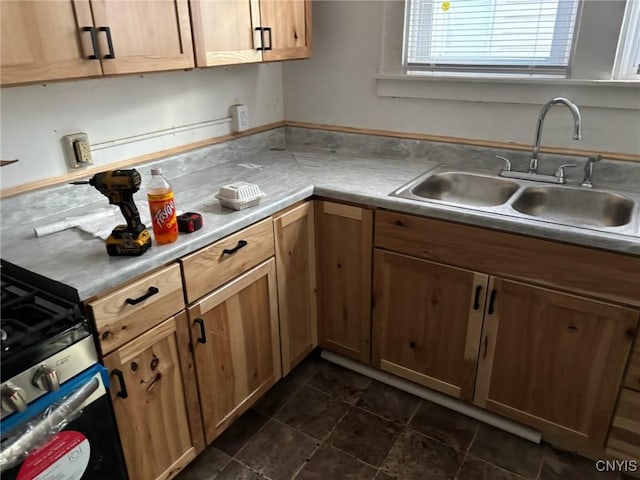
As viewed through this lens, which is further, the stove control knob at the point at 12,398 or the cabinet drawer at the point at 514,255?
the cabinet drawer at the point at 514,255

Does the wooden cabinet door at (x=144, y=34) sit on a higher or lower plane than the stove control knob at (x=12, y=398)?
higher

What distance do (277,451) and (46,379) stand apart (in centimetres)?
99

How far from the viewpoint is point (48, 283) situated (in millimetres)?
1267

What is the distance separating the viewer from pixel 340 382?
220 centimetres

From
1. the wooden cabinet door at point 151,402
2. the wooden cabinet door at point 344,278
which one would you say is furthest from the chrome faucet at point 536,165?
the wooden cabinet door at point 151,402

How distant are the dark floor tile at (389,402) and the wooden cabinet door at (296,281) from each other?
0.33 metres

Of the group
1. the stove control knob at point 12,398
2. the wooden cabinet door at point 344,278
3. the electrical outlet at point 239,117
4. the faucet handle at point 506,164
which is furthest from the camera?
the electrical outlet at point 239,117

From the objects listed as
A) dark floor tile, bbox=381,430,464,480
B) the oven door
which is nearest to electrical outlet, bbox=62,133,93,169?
the oven door

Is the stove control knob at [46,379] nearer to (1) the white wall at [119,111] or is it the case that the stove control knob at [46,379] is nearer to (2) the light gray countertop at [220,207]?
(2) the light gray countertop at [220,207]

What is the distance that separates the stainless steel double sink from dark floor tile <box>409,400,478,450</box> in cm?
85

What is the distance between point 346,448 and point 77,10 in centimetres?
168

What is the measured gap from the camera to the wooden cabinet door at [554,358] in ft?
5.17

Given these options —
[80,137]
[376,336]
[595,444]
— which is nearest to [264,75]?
[80,137]

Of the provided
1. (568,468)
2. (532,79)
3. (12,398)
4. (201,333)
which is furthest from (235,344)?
(532,79)
